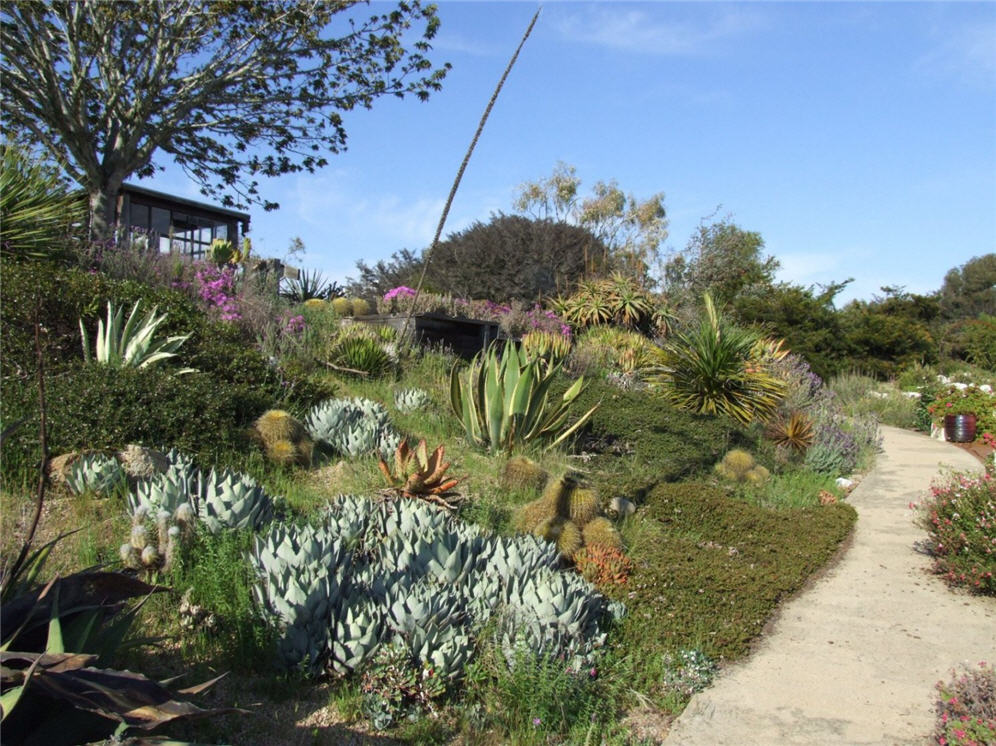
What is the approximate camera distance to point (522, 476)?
6.81 m

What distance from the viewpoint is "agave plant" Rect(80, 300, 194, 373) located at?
727 centimetres

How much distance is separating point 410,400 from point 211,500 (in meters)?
4.52

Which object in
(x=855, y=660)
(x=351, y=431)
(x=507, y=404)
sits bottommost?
(x=855, y=660)

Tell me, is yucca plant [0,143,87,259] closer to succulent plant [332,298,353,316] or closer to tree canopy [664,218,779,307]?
succulent plant [332,298,353,316]

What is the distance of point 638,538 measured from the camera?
632 centimetres

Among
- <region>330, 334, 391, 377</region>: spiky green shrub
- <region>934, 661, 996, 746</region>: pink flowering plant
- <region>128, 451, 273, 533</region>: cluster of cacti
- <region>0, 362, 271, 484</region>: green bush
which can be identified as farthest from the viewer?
<region>330, 334, 391, 377</region>: spiky green shrub

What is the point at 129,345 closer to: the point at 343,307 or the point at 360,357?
the point at 360,357

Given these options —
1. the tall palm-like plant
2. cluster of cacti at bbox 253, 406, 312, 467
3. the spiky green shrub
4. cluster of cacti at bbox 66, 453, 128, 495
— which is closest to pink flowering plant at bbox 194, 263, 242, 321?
the spiky green shrub

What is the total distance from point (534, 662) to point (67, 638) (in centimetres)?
194

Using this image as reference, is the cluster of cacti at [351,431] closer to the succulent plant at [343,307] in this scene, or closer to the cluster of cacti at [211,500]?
the cluster of cacti at [211,500]

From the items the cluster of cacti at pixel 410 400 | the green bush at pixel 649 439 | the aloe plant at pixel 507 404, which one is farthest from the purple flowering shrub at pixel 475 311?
the aloe plant at pixel 507 404

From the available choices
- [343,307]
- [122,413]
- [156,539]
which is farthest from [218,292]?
[156,539]

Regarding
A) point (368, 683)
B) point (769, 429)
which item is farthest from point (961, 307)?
point (368, 683)

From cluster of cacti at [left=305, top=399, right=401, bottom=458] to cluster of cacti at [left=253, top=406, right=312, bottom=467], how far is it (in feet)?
1.16
